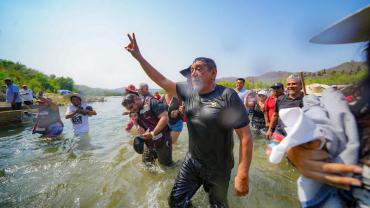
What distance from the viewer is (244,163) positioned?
247 cm

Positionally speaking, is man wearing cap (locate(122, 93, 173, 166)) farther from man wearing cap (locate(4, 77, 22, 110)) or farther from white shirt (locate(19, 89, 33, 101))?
white shirt (locate(19, 89, 33, 101))

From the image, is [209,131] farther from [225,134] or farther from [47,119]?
[47,119]

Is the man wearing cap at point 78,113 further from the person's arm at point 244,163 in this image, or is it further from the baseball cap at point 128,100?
the person's arm at point 244,163

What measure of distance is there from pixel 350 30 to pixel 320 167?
0.73m

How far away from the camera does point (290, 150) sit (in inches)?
46.9

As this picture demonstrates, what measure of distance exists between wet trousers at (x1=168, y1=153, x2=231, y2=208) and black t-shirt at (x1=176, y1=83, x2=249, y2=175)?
3.5 inches

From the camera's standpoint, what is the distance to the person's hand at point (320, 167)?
1.03 m

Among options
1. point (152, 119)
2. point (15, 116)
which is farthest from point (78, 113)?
point (15, 116)

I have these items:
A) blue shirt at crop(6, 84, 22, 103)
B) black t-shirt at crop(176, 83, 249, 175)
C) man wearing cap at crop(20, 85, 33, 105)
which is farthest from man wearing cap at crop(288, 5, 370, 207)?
man wearing cap at crop(20, 85, 33, 105)

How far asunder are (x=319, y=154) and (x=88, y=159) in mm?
6688

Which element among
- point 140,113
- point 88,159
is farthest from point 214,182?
point 88,159

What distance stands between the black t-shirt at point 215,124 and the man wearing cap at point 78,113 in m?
5.09

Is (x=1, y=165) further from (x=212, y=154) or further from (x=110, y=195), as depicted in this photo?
(x=212, y=154)

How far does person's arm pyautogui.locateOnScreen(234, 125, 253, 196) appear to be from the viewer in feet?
7.93
